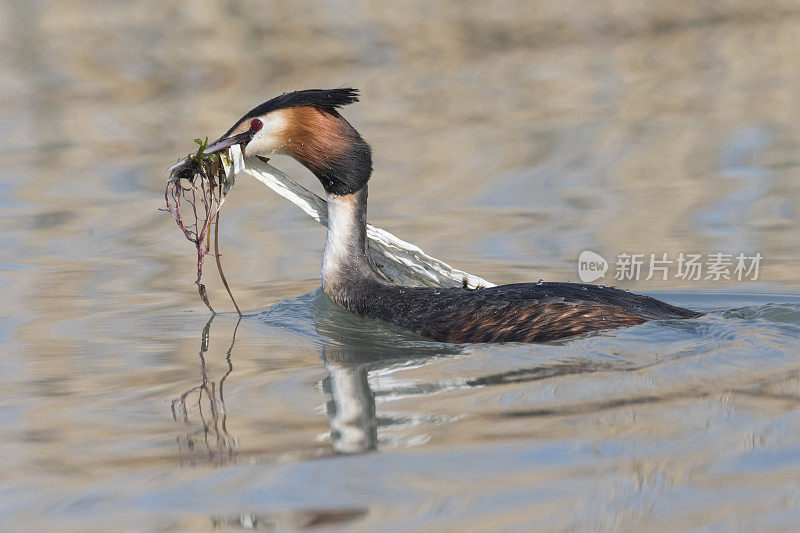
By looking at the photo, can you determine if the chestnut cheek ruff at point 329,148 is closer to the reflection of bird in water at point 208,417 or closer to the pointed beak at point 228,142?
the pointed beak at point 228,142

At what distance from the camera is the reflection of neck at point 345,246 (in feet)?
25.3

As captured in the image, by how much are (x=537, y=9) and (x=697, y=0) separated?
413cm

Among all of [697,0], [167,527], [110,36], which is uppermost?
[697,0]

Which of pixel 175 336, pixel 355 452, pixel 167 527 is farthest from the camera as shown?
pixel 175 336

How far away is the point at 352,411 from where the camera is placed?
18.5 ft

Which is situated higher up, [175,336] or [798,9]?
[798,9]

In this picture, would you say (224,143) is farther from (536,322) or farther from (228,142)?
(536,322)

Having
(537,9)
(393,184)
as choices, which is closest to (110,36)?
(537,9)

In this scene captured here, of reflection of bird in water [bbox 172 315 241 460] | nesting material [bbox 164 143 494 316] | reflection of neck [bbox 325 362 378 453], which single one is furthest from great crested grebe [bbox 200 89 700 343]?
reflection of bird in water [bbox 172 315 241 460]

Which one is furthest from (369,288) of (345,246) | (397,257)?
(397,257)

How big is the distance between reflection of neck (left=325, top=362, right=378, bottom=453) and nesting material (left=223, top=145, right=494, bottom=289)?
145cm

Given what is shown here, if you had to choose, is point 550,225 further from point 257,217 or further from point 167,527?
point 167,527

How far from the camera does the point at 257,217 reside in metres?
11.7

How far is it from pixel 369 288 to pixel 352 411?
2.06m
